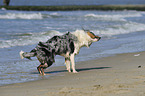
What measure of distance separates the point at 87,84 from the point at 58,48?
6.42 ft

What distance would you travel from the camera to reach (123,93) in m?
5.69

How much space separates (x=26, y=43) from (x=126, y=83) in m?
8.74

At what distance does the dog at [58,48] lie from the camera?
8273 millimetres

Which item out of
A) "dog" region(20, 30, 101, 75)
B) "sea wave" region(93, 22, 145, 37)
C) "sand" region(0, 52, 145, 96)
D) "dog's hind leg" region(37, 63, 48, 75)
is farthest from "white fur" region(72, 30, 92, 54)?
"sea wave" region(93, 22, 145, 37)

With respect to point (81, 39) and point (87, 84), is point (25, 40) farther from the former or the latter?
point (87, 84)

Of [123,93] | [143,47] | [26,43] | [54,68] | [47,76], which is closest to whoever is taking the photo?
[123,93]

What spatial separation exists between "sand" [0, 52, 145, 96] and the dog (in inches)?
18.0

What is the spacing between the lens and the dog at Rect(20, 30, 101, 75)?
27.1 feet

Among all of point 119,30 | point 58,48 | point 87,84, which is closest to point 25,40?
point 58,48

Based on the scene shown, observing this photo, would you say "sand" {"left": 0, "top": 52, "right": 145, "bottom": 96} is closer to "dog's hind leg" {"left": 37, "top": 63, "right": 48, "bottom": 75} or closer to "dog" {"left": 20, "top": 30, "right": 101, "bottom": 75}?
"dog's hind leg" {"left": 37, "top": 63, "right": 48, "bottom": 75}

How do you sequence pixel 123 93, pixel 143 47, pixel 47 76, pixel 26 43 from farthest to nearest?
pixel 26 43, pixel 143 47, pixel 47 76, pixel 123 93

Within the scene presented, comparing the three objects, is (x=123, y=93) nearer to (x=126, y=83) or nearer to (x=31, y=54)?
(x=126, y=83)

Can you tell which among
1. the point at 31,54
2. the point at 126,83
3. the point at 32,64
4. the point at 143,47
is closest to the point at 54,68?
the point at 32,64

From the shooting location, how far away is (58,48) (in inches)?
331
